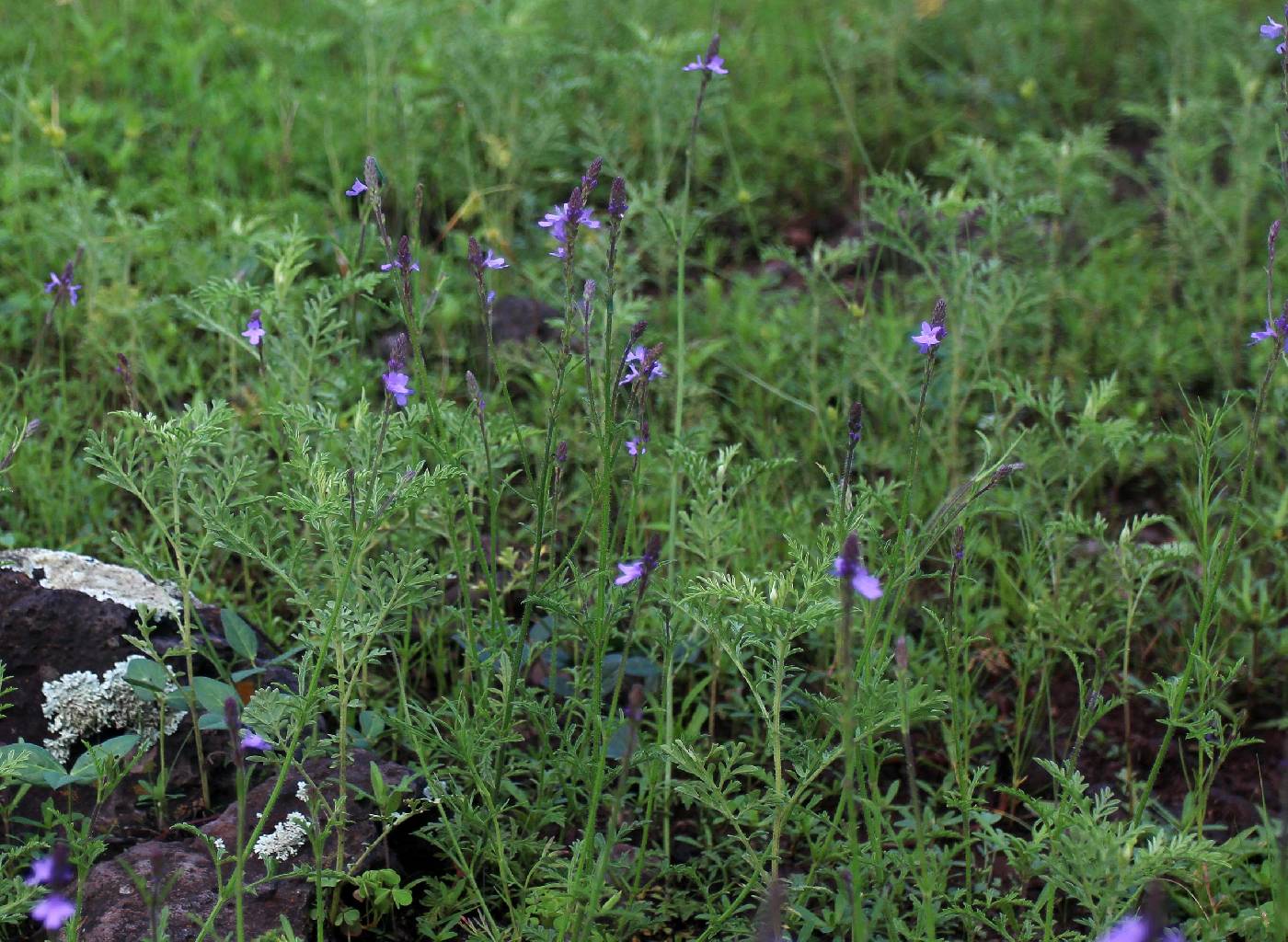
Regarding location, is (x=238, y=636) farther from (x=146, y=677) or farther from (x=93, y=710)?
(x=93, y=710)

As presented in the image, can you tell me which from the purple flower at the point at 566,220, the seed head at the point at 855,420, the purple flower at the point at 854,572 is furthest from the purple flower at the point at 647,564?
the purple flower at the point at 566,220

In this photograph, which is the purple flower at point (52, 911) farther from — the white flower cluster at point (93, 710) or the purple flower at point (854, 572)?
the purple flower at point (854, 572)

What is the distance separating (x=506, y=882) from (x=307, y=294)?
2.48 m

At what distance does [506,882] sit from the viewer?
2.19 m

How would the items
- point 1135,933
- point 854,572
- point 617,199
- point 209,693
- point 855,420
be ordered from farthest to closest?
point 209,693 < point 617,199 < point 855,420 < point 854,572 < point 1135,933

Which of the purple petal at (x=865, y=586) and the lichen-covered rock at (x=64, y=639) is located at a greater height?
the purple petal at (x=865, y=586)

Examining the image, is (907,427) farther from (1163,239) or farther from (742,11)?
(742,11)

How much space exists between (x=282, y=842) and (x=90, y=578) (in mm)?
814

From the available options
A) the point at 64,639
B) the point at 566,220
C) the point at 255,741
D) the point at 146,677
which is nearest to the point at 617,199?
the point at 566,220

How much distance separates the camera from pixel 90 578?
2693mm

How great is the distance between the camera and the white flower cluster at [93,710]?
2475 mm

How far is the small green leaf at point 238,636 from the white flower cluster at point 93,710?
0.18 meters

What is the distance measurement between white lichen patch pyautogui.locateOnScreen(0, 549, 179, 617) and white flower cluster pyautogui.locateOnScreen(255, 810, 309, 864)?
563 millimetres

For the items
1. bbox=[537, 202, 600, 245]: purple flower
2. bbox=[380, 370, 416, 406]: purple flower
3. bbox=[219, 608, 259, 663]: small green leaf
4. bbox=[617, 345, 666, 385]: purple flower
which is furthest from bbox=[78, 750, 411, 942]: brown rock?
bbox=[537, 202, 600, 245]: purple flower
